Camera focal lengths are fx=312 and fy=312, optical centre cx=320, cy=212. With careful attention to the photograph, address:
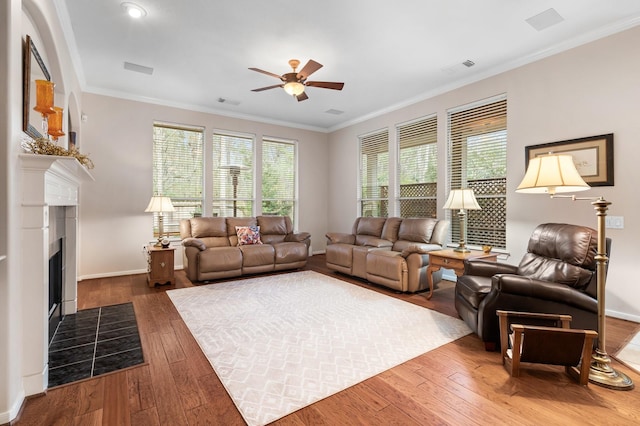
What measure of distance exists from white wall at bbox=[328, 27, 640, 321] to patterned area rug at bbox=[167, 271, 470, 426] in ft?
6.02

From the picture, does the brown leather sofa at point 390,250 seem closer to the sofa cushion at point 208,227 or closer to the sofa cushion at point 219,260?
the sofa cushion at point 219,260

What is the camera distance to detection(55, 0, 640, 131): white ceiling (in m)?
3.00

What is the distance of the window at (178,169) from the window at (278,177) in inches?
53.8

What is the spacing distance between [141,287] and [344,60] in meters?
4.25

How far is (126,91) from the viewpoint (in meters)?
5.18

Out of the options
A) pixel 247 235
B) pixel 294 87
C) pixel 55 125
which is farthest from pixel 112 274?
pixel 294 87

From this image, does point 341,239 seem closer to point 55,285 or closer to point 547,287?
point 547,287

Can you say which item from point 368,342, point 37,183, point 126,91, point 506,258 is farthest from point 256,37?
point 506,258

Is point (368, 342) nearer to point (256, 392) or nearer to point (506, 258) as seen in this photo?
point (256, 392)

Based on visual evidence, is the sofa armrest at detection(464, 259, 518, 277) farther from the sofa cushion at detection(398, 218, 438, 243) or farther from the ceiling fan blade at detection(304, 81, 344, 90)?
the ceiling fan blade at detection(304, 81, 344, 90)

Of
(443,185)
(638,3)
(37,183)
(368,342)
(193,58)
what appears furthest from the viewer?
(443,185)

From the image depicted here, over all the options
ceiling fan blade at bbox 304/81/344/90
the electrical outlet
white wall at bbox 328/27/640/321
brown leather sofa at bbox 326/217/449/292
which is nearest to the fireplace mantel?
ceiling fan blade at bbox 304/81/344/90

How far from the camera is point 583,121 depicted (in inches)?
139

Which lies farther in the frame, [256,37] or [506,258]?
[506,258]
